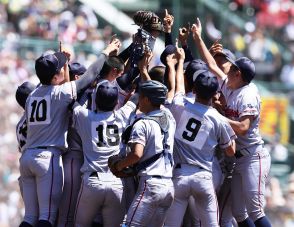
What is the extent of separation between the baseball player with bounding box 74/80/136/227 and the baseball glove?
1.28 ft

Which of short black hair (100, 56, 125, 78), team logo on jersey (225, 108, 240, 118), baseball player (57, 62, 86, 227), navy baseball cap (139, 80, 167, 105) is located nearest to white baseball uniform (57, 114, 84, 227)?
baseball player (57, 62, 86, 227)

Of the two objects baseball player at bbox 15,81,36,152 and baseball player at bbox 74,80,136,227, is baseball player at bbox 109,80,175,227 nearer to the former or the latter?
baseball player at bbox 74,80,136,227

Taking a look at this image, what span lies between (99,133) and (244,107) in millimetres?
1560

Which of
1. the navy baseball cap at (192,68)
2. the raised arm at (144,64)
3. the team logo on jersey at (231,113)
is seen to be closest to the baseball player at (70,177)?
the raised arm at (144,64)

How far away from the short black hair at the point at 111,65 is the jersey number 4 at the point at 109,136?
687 millimetres

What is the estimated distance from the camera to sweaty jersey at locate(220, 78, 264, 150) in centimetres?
1097

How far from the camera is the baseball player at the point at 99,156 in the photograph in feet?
34.4

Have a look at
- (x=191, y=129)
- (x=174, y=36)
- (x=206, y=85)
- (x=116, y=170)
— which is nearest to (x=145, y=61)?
(x=206, y=85)

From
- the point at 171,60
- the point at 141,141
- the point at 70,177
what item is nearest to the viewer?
the point at 141,141

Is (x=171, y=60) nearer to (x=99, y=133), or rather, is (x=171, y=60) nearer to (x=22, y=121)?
(x=99, y=133)

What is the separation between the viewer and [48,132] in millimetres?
10688

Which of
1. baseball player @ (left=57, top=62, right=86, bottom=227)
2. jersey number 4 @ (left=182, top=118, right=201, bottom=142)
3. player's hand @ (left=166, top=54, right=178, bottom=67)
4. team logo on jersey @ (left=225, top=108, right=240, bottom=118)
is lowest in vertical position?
baseball player @ (left=57, top=62, right=86, bottom=227)

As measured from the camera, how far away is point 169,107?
34.8 feet

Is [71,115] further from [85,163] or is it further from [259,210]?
[259,210]
